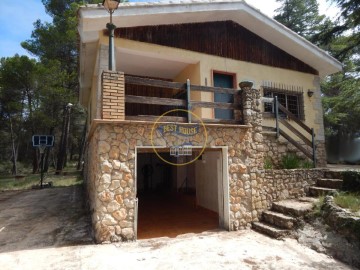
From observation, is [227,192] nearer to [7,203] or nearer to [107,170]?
[107,170]

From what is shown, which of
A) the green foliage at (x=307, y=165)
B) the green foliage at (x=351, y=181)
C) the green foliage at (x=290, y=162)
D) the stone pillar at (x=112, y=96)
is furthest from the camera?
the green foliage at (x=307, y=165)

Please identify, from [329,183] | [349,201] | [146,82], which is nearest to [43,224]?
[146,82]

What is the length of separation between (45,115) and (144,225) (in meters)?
18.1

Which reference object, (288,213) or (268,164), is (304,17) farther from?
(288,213)

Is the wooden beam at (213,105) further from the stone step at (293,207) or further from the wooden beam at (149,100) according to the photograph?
the stone step at (293,207)

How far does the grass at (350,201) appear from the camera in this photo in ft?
18.9

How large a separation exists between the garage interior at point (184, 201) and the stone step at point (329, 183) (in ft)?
10.3

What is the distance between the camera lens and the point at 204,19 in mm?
9523

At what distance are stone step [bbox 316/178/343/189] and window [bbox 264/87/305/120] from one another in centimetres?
408

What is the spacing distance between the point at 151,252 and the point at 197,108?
541 centimetres

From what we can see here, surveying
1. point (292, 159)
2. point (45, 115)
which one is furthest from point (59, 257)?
point (45, 115)

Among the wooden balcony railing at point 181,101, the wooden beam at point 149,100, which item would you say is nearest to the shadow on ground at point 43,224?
the wooden balcony railing at point 181,101

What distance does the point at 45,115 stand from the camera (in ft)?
71.5

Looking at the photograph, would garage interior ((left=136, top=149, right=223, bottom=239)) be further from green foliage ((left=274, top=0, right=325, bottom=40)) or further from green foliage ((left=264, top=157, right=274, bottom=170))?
green foliage ((left=274, top=0, right=325, bottom=40))
